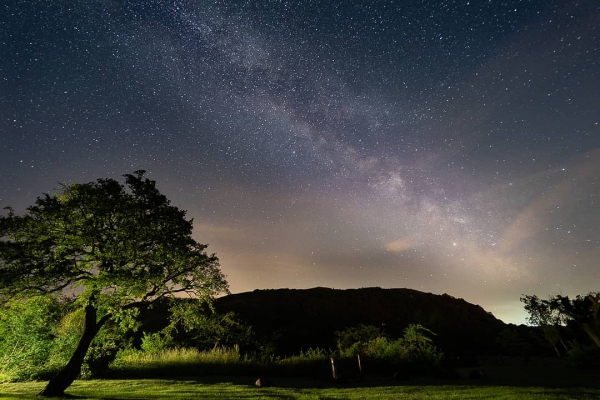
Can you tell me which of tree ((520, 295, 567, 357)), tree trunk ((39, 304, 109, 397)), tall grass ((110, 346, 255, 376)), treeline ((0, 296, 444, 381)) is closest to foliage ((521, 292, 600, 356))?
tree ((520, 295, 567, 357))

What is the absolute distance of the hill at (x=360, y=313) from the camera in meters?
47.3

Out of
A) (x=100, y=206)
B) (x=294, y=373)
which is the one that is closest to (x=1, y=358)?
(x=100, y=206)

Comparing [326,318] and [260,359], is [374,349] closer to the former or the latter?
[260,359]

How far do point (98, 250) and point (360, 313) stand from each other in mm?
56664

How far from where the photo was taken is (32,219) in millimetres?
12617

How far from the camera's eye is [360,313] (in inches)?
2530

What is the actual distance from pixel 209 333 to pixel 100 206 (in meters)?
7.68

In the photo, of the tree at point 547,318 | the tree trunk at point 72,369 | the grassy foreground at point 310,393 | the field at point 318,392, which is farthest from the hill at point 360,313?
the tree trunk at point 72,369

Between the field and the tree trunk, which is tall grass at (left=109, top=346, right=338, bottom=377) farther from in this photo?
the tree trunk

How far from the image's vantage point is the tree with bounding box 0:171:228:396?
12.6 m

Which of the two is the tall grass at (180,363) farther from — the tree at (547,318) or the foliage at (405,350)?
the tree at (547,318)

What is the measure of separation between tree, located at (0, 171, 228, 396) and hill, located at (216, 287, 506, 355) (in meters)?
30.5

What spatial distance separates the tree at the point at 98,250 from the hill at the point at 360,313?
3049 centimetres

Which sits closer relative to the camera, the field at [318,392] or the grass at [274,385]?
the field at [318,392]
